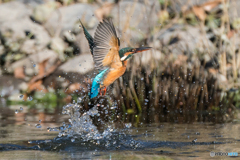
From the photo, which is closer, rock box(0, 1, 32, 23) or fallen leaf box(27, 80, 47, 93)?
fallen leaf box(27, 80, 47, 93)

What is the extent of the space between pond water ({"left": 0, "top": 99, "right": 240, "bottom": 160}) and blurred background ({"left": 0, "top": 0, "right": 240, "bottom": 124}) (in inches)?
18.1

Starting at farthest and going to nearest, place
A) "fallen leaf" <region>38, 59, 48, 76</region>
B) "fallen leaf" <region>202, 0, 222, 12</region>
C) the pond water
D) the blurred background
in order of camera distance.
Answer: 1. "fallen leaf" <region>202, 0, 222, 12</region>
2. "fallen leaf" <region>38, 59, 48, 76</region>
3. the blurred background
4. the pond water

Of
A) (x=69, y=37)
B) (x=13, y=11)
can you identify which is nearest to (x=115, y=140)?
(x=69, y=37)

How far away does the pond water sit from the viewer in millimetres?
4102

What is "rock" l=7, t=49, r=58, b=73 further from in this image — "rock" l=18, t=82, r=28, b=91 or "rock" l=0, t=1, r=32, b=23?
"rock" l=0, t=1, r=32, b=23

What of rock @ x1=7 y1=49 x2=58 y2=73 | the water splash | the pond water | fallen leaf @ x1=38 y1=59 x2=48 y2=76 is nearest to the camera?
the pond water

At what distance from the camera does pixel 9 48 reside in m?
10.8

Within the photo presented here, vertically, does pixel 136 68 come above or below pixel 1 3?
below

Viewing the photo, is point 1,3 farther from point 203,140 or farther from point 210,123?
point 203,140

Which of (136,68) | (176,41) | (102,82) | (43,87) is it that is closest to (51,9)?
(43,87)

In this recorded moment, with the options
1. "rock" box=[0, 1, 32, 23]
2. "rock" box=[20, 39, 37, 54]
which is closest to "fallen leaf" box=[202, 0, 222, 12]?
"rock" box=[20, 39, 37, 54]

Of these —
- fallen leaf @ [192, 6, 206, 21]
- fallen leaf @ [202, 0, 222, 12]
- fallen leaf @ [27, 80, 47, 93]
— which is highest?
fallen leaf @ [202, 0, 222, 12]

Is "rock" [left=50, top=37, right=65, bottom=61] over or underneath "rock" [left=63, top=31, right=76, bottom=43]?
underneath

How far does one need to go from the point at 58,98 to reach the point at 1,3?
4.46m
